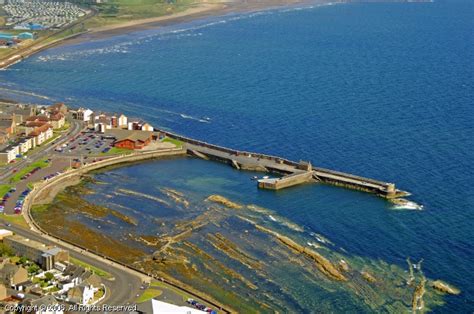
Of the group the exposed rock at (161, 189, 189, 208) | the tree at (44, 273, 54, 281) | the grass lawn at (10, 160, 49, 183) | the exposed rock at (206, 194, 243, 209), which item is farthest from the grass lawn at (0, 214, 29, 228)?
the exposed rock at (206, 194, 243, 209)

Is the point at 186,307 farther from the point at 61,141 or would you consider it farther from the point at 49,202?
the point at 61,141

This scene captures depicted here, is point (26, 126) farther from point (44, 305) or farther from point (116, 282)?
point (44, 305)

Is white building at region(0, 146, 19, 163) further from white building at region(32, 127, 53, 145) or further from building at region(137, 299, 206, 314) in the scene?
building at region(137, 299, 206, 314)

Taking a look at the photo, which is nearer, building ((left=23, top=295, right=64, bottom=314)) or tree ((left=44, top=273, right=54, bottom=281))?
building ((left=23, top=295, right=64, bottom=314))

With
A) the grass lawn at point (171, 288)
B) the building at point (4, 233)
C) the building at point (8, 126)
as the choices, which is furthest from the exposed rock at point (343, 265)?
the building at point (8, 126)

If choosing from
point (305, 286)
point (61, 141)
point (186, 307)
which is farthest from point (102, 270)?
point (61, 141)

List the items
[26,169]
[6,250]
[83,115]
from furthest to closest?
1. [83,115]
2. [26,169]
3. [6,250]

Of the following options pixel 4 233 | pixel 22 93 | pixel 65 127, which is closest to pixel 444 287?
pixel 4 233
